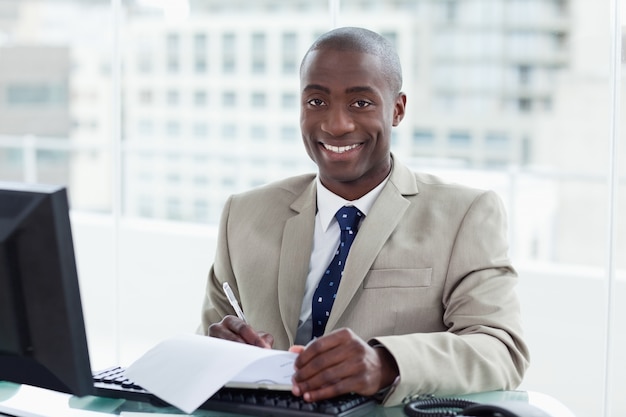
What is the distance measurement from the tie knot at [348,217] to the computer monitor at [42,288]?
A: 73cm

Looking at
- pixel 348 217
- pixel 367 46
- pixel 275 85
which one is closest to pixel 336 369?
pixel 348 217

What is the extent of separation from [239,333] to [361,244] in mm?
325

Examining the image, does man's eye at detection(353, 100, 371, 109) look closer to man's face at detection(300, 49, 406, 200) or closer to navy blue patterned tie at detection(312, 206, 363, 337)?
man's face at detection(300, 49, 406, 200)

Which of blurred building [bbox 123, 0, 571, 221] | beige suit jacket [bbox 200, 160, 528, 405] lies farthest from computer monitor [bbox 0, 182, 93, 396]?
blurred building [bbox 123, 0, 571, 221]

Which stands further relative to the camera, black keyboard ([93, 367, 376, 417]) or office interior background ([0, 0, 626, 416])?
office interior background ([0, 0, 626, 416])

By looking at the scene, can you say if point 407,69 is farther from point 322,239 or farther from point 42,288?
point 42,288

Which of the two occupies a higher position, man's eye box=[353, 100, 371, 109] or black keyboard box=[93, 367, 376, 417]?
man's eye box=[353, 100, 371, 109]

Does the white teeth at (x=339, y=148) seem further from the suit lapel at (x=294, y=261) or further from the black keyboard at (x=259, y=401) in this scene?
the black keyboard at (x=259, y=401)

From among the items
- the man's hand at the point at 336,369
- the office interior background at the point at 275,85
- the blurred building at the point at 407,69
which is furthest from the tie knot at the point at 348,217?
the blurred building at the point at 407,69

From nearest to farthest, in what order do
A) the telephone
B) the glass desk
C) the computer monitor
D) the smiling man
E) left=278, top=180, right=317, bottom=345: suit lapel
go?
the computer monitor, the telephone, the glass desk, the smiling man, left=278, top=180, right=317, bottom=345: suit lapel

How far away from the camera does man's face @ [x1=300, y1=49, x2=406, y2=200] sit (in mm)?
1728

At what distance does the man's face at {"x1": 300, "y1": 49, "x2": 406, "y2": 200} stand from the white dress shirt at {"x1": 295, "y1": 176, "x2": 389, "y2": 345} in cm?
4

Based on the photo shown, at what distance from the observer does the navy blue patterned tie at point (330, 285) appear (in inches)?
68.9

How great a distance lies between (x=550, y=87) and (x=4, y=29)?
889 cm
